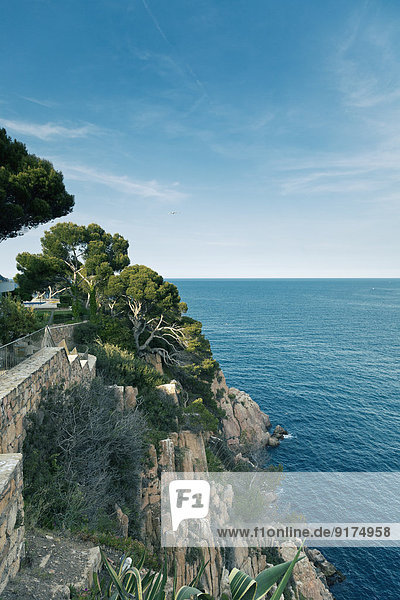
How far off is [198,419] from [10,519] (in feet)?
52.0

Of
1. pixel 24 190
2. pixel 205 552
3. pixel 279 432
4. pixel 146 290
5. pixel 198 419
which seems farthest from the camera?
pixel 279 432

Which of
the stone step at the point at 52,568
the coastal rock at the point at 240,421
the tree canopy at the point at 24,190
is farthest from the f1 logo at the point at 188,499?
the coastal rock at the point at 240,421

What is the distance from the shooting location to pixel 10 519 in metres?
5.37

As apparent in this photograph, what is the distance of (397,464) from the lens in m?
30.7

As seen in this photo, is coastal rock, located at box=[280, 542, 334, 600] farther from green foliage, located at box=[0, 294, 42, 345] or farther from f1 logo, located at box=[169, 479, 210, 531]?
green foliage, located at box=[0, 294, 42, 345]

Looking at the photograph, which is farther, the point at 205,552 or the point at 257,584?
the point at 205,552

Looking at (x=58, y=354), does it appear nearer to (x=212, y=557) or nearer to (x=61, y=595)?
(x=61, y=595)

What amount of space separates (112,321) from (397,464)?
3034 cm

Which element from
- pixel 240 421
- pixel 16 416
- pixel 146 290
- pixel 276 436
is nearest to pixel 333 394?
pixel 276 436

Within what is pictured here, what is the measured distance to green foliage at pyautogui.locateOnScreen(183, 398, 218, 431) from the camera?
19.8m

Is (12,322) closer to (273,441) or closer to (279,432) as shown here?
(273,441)

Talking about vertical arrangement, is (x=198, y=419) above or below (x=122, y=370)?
below

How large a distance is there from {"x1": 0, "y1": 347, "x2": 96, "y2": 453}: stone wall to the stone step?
2.16m

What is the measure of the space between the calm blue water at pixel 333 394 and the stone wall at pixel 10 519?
2302cm
